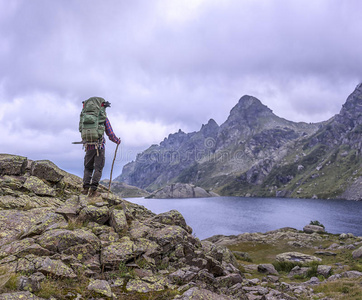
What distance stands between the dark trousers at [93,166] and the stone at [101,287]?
22.4 ft

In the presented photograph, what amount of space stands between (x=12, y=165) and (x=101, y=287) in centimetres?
A: 1363

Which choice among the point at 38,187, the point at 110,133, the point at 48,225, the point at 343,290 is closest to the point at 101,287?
the point at 48,225

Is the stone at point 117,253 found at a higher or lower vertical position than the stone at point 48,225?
lower

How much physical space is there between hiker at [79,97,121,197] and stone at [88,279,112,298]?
678 cm

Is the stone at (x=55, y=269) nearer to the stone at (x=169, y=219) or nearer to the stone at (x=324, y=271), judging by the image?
the stone at (x=169, y=219)

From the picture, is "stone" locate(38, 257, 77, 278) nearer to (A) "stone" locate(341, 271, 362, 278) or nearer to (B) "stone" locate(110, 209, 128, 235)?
(B) "stone" locate(110, 209, 128, 235)

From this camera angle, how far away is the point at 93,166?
14219 millimetres

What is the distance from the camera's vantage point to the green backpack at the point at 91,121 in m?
13.1

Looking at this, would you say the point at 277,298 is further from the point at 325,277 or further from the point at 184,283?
the point at 325,277

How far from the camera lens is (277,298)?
14.4m

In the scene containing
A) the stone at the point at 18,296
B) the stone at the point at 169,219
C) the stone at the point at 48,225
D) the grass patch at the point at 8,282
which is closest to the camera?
the stone at the point at 18,296

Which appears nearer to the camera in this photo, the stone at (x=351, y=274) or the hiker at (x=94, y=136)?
the hiker at (x=94, y=136)

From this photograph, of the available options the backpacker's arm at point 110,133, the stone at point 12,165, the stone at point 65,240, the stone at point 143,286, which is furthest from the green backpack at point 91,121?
the stone at point 143,286

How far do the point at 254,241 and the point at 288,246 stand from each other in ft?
33.2
